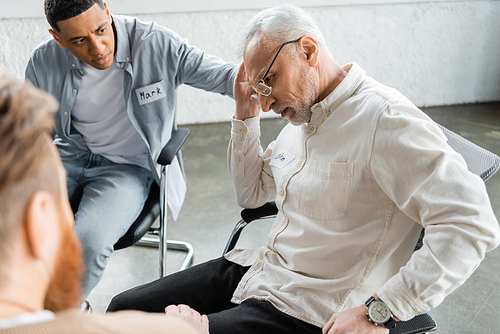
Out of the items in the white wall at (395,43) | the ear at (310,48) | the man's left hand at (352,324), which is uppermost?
the ear at (310,48)

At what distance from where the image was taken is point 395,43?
14.8 ft

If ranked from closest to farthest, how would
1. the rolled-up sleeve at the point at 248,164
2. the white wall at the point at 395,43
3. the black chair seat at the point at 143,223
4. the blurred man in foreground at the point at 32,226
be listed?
1. the blurred man in foreground at the point at 32,226
2. the rolled-up sleeve at the point at 248,164
3. the black chair seat at the point at 143,223
4. the white wall at the point at 395,43

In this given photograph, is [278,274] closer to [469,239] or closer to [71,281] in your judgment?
[469,239]

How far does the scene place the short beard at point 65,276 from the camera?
0.65 meters

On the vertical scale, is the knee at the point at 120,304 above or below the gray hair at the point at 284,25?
below

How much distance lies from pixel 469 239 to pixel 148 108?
142cm

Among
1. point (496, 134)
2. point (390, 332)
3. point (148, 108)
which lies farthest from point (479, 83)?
point (390, 332)

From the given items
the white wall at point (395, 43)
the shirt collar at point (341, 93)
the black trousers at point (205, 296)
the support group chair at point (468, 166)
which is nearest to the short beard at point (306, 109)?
the shirt collar at point (341, 93)

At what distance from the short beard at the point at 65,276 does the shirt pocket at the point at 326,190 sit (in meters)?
0.77

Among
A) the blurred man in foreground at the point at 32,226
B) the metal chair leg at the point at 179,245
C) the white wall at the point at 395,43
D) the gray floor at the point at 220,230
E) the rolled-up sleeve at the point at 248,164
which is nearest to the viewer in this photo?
the blurred man in foreground at the point at 32,226

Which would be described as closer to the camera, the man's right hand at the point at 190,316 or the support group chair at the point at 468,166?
the support group chair at the point at 468,166

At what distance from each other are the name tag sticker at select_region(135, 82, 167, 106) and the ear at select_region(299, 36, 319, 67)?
0.87 m

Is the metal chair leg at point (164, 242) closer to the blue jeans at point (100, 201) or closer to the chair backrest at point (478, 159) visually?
the blue jeans at point (100, 201)

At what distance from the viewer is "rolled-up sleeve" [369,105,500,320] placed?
1042mm
